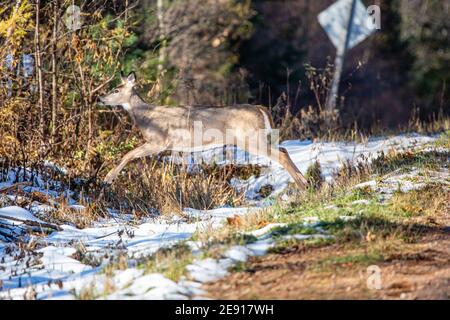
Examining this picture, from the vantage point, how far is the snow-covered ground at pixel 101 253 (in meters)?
6.02

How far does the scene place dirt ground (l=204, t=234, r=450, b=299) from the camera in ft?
18.7

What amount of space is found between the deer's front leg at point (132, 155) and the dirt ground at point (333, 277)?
4384mm

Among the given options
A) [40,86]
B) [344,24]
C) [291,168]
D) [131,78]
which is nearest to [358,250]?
[291,168]

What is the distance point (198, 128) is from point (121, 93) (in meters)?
1.21

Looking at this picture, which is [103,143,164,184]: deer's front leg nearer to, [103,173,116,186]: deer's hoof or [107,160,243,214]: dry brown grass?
[103,173,116,186]: deer's hoof

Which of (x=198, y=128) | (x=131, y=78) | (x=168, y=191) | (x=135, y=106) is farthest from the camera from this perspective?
(x=135, y=106)

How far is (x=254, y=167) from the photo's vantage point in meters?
11.7

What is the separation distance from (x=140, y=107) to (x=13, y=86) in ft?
5.64

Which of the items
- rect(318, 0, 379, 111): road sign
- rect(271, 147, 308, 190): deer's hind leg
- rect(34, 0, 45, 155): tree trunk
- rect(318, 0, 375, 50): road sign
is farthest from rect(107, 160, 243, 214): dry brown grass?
rect(318, 0, 375, 50): road sign

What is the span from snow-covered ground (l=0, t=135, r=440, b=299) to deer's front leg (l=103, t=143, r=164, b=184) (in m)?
0.80

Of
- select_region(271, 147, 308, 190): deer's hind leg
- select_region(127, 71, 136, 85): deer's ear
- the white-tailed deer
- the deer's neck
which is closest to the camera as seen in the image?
select_region(271, 147, 308, 190): deer's hind leg

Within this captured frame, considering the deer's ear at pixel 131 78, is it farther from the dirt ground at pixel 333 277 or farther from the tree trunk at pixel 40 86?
the dirt ground at pixel 333 277

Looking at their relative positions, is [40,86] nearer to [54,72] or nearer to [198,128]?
[54,72]

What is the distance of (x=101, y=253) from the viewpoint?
24.4 ft
